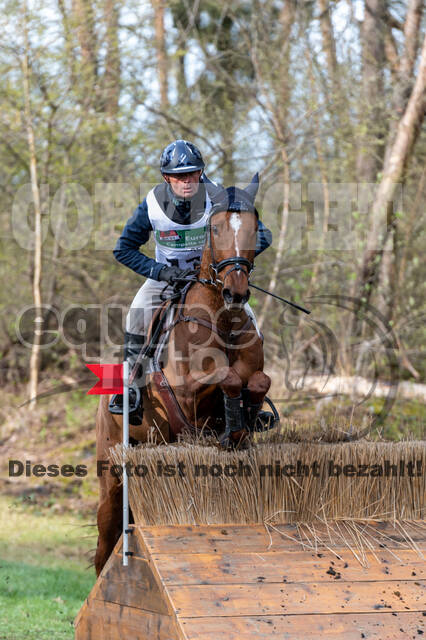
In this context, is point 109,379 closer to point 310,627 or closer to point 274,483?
point 274,483

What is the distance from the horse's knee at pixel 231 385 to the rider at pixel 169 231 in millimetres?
743

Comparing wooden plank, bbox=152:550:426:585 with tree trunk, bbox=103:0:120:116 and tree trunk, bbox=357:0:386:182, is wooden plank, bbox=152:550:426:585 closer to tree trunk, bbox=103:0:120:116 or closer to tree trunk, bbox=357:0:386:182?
tree trunk, bbox=357:0:386:182

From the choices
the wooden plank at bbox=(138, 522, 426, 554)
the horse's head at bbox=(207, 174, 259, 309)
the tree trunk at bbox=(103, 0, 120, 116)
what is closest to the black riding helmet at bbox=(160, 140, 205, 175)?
the horse's head at bbox=(207, 174, 259, 309)

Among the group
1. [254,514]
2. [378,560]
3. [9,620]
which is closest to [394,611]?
[378,560]

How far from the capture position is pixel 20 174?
12.2 metres

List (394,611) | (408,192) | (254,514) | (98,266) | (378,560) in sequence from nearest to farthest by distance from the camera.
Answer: (394,611), (378,560), (254,514), (408,192), (98,266)

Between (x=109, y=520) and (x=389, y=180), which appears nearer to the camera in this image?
(x=109, y=520)

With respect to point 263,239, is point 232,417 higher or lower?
lower

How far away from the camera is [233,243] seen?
3629 millimetres

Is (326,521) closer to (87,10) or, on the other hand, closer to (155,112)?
(155,112)

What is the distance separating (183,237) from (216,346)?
33.8 inches

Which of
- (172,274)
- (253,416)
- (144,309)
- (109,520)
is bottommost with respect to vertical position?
(109,520)

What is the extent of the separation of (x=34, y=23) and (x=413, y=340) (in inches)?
296

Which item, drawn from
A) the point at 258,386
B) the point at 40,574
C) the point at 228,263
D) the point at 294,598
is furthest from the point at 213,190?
the point at 40,574
